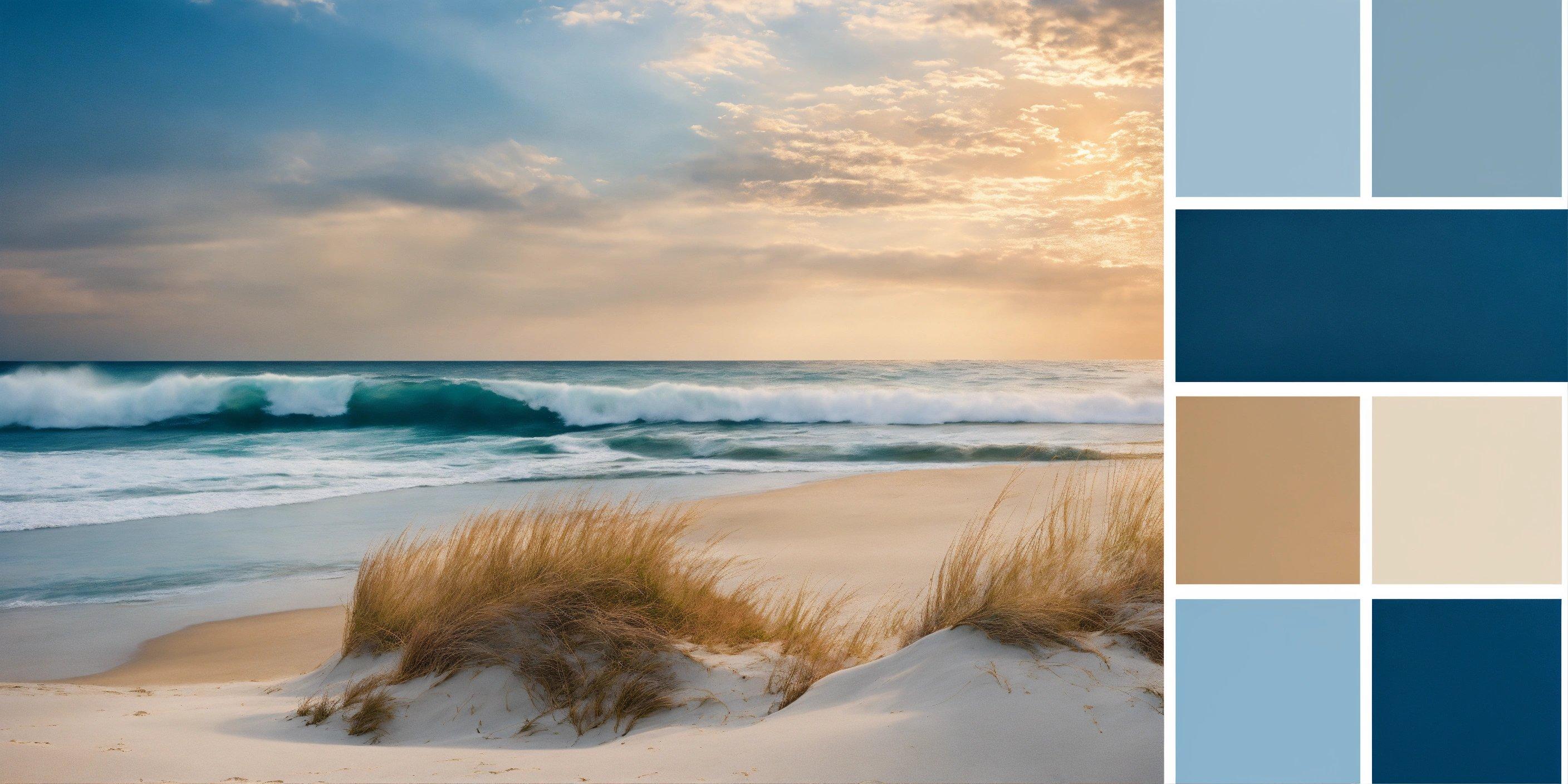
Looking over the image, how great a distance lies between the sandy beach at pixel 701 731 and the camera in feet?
7.20

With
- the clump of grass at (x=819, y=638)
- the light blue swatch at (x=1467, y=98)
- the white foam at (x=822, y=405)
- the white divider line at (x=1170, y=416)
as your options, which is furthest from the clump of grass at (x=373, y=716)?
the white foam at (x=822, y=405)

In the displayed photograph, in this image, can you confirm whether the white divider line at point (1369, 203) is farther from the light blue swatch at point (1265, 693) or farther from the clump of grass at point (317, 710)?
the clump of grass at point (317, 710)

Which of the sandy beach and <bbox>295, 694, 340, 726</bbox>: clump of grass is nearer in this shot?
the sandy beach

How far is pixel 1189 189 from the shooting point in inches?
59.4

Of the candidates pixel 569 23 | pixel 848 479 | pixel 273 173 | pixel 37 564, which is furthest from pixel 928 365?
pixel 37 564

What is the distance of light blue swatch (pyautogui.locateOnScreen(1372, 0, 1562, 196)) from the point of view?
149 cm

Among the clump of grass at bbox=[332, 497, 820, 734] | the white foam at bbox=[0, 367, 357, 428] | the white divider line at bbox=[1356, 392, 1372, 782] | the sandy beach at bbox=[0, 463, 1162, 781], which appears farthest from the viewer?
the white foam at bbox=[0, 367, 357, 428]

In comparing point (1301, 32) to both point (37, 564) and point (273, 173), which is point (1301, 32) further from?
A: point (273, 173)

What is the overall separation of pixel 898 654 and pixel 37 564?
7726mm

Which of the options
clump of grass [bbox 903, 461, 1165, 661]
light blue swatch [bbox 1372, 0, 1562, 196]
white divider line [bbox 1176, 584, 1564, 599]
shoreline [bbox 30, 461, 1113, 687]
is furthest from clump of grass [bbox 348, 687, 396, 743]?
light blue swatch [bbox 1372, 0, 1562, 196]

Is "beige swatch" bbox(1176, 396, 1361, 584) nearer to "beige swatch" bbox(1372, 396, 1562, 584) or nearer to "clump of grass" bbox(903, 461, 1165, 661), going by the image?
"beige swatch" bbox(1372, 396, 1562, 584)

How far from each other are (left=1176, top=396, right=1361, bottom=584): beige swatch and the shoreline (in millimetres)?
3311

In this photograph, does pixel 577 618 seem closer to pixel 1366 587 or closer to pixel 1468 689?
pixel 1366 587

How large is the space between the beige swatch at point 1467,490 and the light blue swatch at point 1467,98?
43 cm
